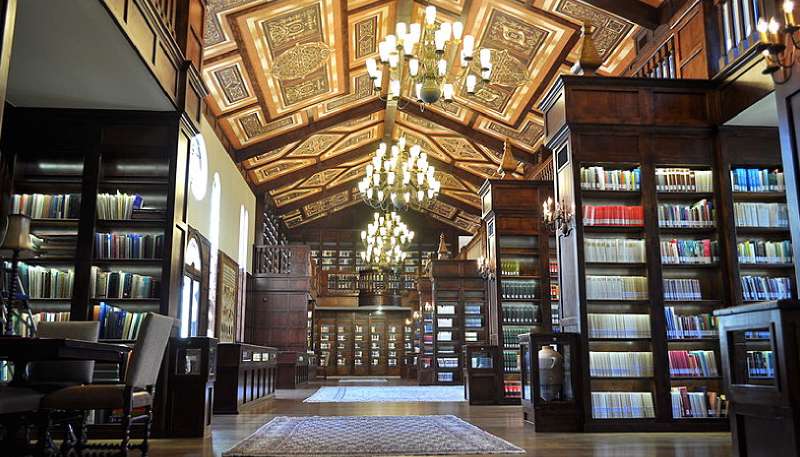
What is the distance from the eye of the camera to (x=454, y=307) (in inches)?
581

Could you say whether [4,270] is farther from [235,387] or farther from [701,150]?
[701,150]

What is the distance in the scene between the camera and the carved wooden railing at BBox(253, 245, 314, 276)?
16.4m

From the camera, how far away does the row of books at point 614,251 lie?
257 inches

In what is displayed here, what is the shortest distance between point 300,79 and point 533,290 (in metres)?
5.41

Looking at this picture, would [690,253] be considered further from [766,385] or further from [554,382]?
[766,385]

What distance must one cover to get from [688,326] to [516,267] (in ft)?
13.5

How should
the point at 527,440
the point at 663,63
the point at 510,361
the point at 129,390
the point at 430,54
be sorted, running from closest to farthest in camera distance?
the point at 129,390
the point at 527,440
the point at 430,54
the point at 663,63
the point at 510,361

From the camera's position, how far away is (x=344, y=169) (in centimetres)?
1939

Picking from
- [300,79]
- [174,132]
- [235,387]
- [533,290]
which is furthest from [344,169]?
[174,132]

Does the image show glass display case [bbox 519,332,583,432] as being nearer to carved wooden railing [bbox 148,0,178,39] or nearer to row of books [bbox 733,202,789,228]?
row of books [bbox 733,202,789,228]

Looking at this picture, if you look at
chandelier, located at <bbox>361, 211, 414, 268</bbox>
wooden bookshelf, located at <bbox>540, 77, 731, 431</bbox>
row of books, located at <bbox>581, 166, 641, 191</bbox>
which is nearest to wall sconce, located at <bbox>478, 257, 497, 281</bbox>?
wooden bookshelf, located at <bbox>540, 77, 731, 431</bbox>

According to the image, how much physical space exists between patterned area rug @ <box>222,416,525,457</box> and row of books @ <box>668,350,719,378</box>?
1.93m

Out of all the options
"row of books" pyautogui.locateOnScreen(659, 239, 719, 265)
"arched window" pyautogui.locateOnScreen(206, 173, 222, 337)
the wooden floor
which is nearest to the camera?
the wooden floor

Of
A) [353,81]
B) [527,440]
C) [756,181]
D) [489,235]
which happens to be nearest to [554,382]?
[527,440]
